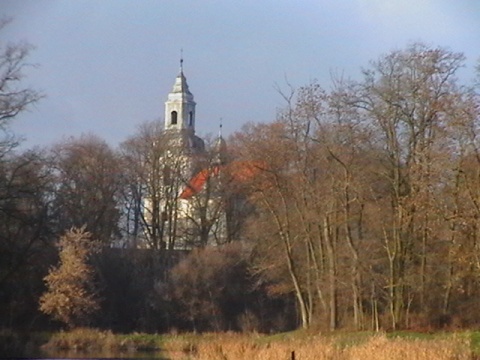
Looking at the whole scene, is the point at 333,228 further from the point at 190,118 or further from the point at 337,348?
the point at 190,118

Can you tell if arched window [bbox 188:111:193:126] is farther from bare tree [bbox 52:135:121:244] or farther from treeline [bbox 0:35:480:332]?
treeline [bbox 0:35:480:332]

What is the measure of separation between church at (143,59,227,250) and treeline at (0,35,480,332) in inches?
236

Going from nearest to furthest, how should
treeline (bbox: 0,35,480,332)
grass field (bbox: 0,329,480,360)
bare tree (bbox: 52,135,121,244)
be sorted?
grass field (bbox: 0,329,480,360)
treeline (bbox: 0,35,480,332)
bare tree (bbox: 52,135,121,244)

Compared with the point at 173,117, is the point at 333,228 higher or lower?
lower

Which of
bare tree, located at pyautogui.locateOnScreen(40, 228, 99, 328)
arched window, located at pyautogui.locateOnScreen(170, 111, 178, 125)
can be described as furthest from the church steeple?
bare tree, located at pyautogui.locateOnScreen(40, 228, 99, 328)

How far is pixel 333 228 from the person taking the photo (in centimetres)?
3691

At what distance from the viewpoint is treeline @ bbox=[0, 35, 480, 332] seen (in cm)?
3075

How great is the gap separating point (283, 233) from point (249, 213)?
16449mm

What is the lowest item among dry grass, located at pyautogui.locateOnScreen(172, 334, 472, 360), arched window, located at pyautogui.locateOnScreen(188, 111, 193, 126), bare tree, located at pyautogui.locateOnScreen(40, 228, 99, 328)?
dry grass, located at pyautogui.locateOnScreen(172, 334, 472, 360)

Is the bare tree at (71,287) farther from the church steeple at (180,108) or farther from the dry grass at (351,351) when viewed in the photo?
the church steeple at (180,108)

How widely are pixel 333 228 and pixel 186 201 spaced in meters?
23.2

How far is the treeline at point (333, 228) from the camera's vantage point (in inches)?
1211

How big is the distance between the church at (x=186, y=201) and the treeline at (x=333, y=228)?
6004 millimetres

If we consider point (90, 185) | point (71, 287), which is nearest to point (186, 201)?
point (90, 185)
